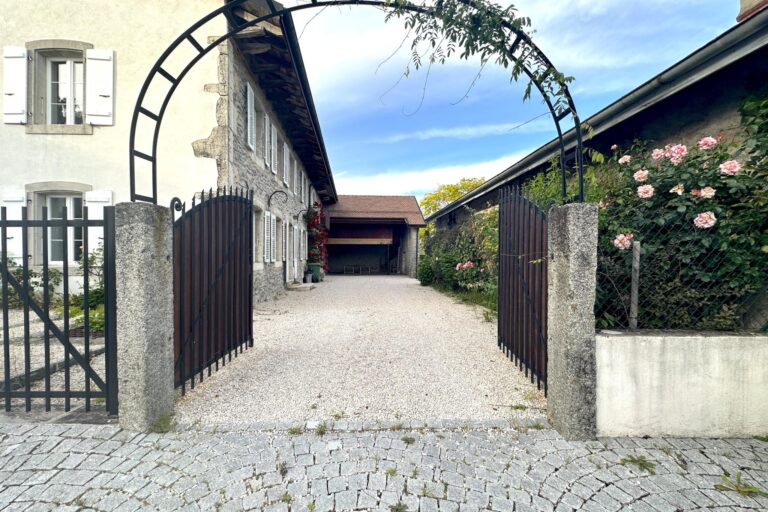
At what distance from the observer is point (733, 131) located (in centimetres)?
332

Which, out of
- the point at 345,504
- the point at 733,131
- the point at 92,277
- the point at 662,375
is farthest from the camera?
the point at 92,277

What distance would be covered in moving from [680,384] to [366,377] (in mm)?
2369

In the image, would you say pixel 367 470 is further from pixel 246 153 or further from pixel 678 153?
pixel 246 153

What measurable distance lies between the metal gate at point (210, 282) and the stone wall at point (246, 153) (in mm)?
2079

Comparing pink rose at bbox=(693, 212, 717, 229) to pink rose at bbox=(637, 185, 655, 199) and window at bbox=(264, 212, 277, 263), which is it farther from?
window at bbox=(264, 212, 277, 263)

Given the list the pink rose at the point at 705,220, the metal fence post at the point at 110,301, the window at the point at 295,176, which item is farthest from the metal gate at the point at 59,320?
the window at the point at 295,176

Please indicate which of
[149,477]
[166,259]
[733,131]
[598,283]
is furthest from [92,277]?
[733,131]

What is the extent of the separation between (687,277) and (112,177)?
8253 millimetres

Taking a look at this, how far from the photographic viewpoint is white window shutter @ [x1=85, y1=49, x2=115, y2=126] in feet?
21.0

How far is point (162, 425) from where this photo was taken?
2.41 m

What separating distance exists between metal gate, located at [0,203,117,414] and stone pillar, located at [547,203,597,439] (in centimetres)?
294

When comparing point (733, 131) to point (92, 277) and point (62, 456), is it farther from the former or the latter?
point (92, 277)

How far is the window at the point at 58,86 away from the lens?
21.2ft

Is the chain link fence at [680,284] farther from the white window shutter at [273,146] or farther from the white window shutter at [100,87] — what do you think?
the white window shutter at [273,146]
